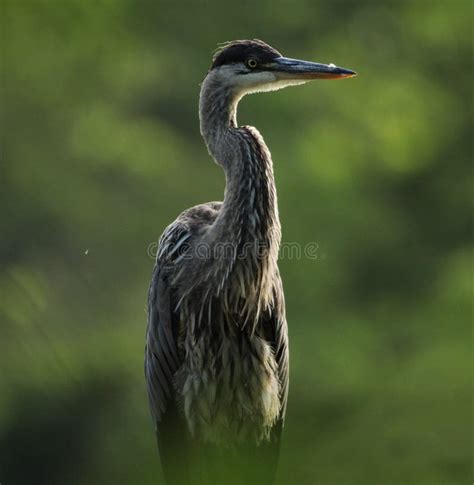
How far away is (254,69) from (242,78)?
65mm

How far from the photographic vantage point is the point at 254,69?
3.82 meters

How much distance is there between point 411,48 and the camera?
38.6ft

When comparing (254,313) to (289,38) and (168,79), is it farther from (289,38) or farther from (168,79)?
(289,38)

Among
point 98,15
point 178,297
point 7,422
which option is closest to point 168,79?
point 98,15

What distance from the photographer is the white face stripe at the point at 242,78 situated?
3803mm

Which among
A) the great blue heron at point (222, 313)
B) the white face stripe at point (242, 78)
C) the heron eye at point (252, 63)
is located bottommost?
the great blue heron at point (222, 313)

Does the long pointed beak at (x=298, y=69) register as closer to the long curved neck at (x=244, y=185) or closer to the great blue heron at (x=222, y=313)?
the great blue heron at (x=222, y=313)

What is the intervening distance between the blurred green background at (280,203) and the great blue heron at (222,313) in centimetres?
29

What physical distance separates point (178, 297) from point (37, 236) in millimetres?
Result: 3400

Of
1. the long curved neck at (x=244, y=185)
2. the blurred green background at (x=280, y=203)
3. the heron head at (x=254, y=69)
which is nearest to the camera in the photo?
the long curved neck at (x=244, y=185)
